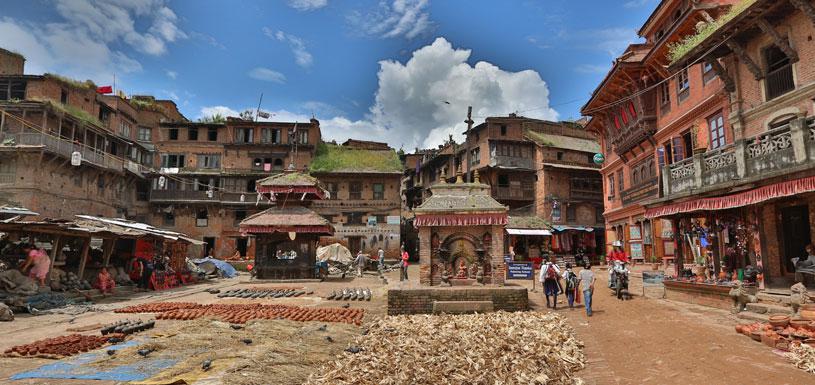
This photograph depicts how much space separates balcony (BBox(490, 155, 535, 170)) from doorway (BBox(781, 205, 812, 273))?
87.5 feet

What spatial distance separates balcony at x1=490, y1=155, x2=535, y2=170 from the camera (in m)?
39.9

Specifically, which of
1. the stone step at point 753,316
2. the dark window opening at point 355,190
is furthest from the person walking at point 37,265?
the dark window opening at point 355,190

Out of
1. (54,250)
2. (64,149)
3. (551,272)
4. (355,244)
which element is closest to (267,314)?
(551,272)

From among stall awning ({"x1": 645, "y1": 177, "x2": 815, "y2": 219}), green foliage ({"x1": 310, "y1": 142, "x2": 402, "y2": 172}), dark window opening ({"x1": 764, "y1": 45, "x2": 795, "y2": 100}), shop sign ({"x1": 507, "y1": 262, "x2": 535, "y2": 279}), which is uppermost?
green foliage ({"x1": 310, "y1": 142, "x2": 402, "y2": 172})

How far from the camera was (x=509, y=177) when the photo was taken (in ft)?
134

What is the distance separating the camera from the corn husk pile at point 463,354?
25.5ft

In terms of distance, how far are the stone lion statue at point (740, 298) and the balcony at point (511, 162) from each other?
1093 inches

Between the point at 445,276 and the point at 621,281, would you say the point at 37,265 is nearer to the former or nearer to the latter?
the point at 445,276

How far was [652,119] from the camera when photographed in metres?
22.9

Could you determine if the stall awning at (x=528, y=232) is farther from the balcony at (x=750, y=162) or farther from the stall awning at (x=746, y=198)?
the stall awning at (x=746, y=198)

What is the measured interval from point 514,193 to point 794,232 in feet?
89.5

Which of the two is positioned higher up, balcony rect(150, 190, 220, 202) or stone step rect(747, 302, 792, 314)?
balcony rect(150, 190, 220, 202)

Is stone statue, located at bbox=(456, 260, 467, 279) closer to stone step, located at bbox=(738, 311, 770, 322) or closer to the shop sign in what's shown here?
the shop sign

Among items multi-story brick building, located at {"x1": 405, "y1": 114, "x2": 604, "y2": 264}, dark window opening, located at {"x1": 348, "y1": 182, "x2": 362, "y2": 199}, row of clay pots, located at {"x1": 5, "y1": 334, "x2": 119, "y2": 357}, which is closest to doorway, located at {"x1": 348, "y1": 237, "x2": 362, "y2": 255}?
dark window opening, located at {"x1": 348, "y1": 182, "x2": 362, "y2": 199}
